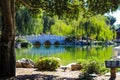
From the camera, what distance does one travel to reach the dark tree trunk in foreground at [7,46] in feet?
33.4

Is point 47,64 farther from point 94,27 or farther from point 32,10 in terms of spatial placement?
point 94,27

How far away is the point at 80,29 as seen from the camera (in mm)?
57750

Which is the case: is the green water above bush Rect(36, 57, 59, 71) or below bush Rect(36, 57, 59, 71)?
below

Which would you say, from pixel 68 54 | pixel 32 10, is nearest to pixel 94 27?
pixel 68 54

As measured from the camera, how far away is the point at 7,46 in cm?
1016

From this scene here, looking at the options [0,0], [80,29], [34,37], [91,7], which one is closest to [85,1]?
[91,7]

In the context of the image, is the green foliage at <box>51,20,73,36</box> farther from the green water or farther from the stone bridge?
the green water

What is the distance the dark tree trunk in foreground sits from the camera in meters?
10.2

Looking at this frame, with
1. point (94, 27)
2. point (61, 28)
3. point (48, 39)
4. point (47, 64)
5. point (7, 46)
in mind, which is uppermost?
point (94, 27)

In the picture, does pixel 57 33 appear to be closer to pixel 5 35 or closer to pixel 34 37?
pixel 34 37

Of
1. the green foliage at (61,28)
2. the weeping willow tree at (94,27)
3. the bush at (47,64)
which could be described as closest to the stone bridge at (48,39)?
the green foliage at (61,28)

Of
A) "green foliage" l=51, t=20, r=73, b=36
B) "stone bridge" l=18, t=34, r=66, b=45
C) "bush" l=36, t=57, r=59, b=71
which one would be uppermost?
"green foliage" l=51, t=20, r=73, b=36

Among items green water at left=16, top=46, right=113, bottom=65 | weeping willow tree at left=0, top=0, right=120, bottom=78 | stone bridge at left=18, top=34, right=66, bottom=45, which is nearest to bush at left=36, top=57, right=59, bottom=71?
weeping willow tree at left=0, top=0, right=120, bottom=78

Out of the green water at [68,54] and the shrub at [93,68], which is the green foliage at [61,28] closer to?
the green water at [68,54]
